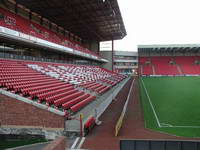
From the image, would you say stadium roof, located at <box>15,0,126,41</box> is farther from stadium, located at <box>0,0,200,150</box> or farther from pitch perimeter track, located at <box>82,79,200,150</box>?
pitch perimeter track, located at <box>82,79,200,150</box>

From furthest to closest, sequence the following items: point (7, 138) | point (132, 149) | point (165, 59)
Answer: point (165, 59), point (7, 138), point (132, 149)

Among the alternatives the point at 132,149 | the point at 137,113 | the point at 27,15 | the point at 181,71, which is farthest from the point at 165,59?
the point at 132,149

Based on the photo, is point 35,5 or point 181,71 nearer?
point 35,5

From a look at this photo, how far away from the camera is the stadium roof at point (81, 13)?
22.2 metres

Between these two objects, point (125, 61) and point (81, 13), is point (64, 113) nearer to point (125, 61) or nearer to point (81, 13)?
point (81, 13)

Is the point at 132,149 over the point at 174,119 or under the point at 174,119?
over

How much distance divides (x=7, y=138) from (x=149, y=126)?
6.85m

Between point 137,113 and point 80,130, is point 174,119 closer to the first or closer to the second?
point 137,113

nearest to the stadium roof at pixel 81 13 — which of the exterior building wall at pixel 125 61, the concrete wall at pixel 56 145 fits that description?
the concrete wall at pixel 56 145

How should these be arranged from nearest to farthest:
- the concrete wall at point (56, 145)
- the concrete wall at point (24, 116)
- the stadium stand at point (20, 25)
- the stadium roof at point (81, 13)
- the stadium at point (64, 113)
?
the concrete wall at point (56, 145) < the stadium at point (64, 113) < the concrete wall at point (24, 116) < the stadium stand at point (20, 25) < the stadium roof at point (81, 13)

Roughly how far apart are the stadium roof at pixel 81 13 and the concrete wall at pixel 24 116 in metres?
16.4

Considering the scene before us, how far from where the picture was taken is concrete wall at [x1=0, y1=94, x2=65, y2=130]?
8.16m

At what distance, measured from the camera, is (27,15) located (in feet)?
76.0

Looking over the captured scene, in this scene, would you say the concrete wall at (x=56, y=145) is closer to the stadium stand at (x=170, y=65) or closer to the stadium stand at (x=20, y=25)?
the stadium stand at (x=20, y=25)
